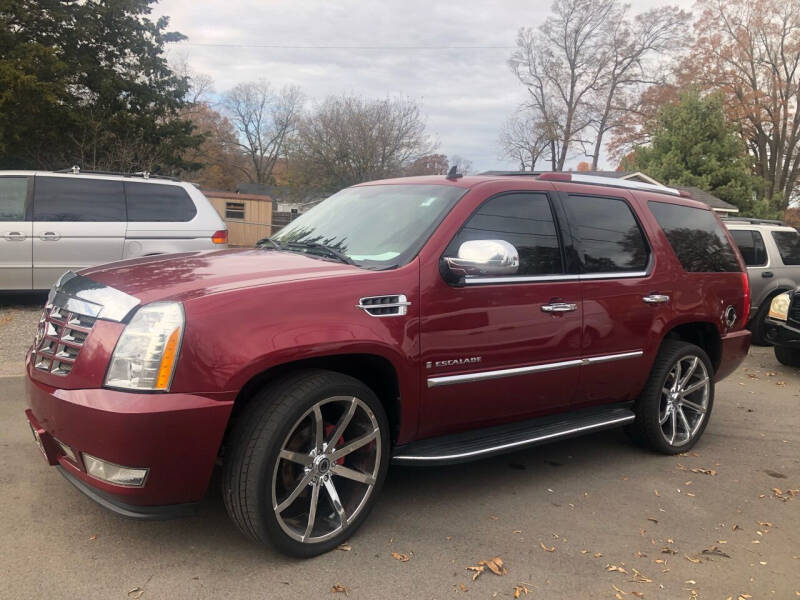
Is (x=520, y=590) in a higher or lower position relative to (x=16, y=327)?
lower

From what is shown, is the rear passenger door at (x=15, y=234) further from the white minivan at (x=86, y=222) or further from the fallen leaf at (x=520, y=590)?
the fallen leaf at (x=520, y=590)

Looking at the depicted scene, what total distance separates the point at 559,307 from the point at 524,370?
17.9 inches

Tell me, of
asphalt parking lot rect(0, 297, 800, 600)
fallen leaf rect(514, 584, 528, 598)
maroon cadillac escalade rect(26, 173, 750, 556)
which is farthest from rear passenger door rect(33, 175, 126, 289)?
fallen leaf rect(514, 584, 528, 598)

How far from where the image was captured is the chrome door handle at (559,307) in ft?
11.8

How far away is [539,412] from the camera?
3777 mm

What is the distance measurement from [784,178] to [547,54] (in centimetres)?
1721

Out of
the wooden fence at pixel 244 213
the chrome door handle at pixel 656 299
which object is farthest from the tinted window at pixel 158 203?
the wooden fence at pixel 244 213

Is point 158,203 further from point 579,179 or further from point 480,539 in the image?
point 480,539

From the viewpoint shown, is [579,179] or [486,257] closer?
[486,257]

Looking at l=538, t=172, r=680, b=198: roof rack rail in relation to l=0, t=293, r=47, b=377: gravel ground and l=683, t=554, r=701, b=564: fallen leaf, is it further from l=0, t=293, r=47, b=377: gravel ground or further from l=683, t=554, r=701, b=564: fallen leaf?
l=0, t=293, r=47, b=377: gravel ground

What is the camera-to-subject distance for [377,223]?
367 cm

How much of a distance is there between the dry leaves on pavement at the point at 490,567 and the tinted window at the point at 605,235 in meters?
1.87

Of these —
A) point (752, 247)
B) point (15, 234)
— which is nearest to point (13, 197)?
point (15, 234)

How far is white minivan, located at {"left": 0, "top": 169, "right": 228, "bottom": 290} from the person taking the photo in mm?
7707
